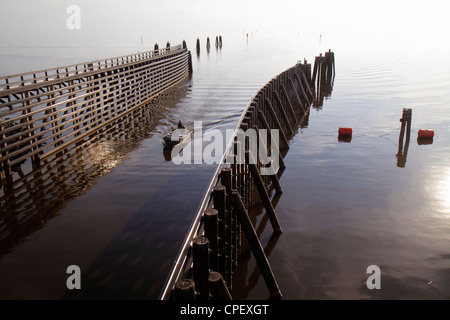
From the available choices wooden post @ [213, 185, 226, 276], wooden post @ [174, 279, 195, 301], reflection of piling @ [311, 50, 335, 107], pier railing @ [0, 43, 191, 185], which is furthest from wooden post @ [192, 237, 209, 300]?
reflection of piling @ [311, 50, 335, 107]

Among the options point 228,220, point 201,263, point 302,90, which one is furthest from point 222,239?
point 302,90

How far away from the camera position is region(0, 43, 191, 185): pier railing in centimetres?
1399

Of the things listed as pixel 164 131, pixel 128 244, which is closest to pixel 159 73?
pixel 164 131

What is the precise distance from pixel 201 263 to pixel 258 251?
2.23 m

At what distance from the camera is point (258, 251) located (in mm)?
7359

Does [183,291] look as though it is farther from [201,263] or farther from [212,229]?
[212,229]

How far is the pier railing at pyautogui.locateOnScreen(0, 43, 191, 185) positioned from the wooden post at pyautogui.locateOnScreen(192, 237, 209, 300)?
997cm

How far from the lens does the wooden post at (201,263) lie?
17.4ft

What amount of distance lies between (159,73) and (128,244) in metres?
27.2

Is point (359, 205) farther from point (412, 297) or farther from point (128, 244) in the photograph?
point (128, 244)

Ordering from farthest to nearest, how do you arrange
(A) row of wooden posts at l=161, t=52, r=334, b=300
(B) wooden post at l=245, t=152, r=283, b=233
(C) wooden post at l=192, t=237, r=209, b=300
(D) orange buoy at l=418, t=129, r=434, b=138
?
(D) orange buoy at l=418, t=129, r=434, b=138 → (B) wooden post at l=245, t=152, r=283, b=233 → (C) wooden post at l=192, t=237, r=209, b=300 → (A) row of wooden posts at l=161, t=52, r=334, b=300

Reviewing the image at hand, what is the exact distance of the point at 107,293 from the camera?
742 cm

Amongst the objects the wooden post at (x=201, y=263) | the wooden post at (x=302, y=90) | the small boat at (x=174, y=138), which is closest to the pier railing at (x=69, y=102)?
the small boat at (x=174, y=138)

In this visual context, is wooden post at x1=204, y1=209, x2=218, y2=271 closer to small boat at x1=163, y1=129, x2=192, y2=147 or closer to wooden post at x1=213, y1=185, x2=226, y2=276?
wooden post at x1=213, y1=185, x2=226, y2=276
